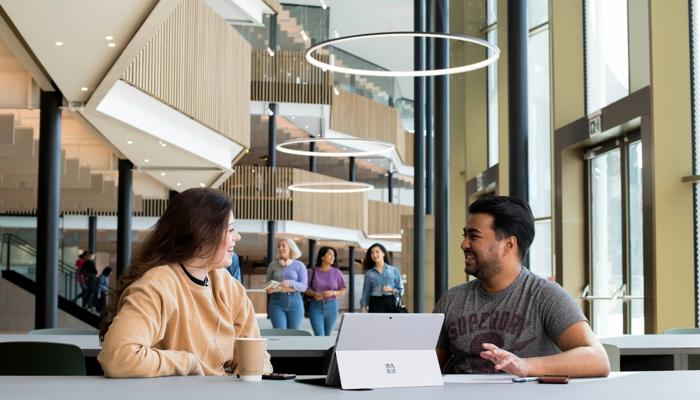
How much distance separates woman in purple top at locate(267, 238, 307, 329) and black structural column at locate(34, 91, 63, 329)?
2.81m

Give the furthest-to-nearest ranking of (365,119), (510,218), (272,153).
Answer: (365,119)
(272,153)
(510,218)

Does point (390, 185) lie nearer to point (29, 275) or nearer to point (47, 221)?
point (29, 275)

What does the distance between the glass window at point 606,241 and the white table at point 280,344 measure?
627 centimetres

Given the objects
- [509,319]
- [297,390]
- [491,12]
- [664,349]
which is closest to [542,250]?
[491,12]

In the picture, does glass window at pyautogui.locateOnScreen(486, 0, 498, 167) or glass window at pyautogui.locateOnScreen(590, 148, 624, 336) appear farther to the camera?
glass window at pyautogui.locateOnScreen(486, 0, 498, 167)

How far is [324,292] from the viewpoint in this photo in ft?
36.4

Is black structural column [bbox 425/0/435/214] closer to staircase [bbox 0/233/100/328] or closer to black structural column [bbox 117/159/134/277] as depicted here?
black structural column [bbox 117/159/134/277]

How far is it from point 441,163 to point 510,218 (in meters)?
11.2

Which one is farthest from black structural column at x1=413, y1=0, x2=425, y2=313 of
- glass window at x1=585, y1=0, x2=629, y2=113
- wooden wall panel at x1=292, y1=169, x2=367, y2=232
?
wooden wall panel at x1=292, y1=169, x2=367, y2=232

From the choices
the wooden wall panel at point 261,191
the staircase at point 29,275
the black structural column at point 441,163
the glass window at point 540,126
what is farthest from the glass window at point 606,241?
the wooden wall panel at point 261,191

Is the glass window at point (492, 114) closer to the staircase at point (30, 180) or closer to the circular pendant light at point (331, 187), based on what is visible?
the circular pendant light at point (331, 187)

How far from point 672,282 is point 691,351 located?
4.14 meters

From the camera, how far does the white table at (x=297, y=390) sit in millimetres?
2400

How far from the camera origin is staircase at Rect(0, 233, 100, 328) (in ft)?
66.1
